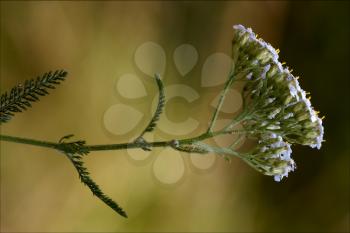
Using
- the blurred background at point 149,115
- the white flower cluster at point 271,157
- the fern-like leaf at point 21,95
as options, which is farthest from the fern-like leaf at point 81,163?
the blurred background at point 149,115

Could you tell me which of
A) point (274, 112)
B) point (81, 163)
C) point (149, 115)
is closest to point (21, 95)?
point (81, 163)

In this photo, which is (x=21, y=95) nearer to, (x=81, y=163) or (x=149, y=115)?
(x=81, y=163)

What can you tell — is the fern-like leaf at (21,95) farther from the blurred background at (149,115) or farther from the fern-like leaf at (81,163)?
the blurred background at (149,115)

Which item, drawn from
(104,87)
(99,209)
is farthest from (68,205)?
(104,87)

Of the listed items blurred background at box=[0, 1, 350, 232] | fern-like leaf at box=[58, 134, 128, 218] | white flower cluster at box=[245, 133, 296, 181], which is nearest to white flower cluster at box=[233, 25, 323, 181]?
white flower cluster at box=[245, 133, 296, 181]

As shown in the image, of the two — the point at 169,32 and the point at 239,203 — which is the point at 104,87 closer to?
the point at 169,32

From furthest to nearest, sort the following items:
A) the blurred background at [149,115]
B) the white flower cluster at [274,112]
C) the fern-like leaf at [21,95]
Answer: the blurred background at [149,115], the white flower cluster at [274,112], the fern-like leaf at [21,95]

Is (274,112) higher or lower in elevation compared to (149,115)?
lower
